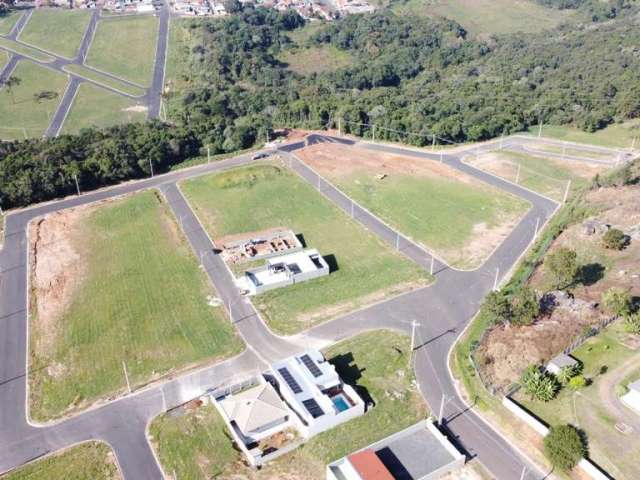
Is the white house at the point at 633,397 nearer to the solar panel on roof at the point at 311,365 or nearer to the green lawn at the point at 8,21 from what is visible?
the solar panel on roof at the point at 311,365

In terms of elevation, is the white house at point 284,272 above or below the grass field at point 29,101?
below

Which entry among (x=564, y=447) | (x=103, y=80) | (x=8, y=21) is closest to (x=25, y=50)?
(x=8, y=21)

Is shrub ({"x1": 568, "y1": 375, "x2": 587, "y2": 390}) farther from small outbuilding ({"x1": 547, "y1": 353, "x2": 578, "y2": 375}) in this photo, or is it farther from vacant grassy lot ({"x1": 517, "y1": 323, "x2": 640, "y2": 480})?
small outbuilding ({"x1": 547, "y1": 353, "x2": 578, "y2": 375})

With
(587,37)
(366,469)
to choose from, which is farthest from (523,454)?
(587,37)

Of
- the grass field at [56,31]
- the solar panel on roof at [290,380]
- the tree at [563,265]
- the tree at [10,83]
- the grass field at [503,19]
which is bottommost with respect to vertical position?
the solar panel on roof at [290,380]

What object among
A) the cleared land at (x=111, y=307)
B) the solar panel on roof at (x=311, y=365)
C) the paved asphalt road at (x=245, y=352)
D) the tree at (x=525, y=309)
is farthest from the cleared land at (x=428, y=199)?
the cleared land at (x=111, y=307)

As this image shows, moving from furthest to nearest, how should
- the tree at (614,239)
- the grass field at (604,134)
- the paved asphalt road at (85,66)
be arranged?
the paved asphalt road at (85,66) → the grass field at (604,134) → the tree at (614,239)
